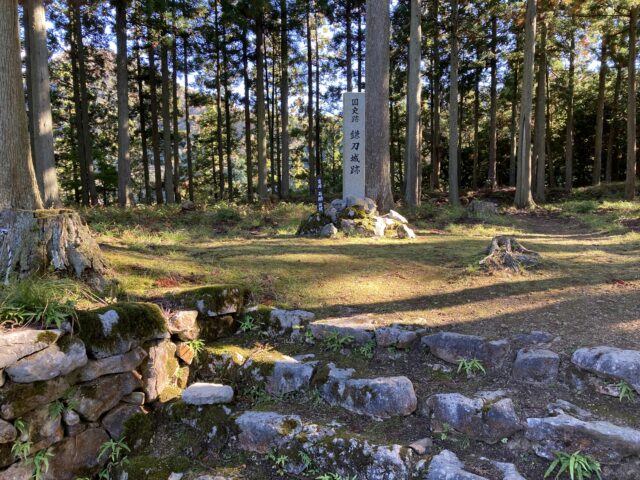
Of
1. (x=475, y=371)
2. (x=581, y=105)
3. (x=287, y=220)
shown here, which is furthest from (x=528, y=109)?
(x=581, y=105)

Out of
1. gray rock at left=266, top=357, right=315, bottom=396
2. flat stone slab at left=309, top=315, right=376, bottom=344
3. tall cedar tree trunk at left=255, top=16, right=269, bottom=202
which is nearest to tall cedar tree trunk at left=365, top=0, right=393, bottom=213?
flat stone slab at left=309, top=315, right=376, bottom=344

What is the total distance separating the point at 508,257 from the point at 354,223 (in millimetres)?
3279

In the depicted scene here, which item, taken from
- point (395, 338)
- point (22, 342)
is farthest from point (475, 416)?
point (22, 342)

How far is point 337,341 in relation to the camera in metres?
3.70

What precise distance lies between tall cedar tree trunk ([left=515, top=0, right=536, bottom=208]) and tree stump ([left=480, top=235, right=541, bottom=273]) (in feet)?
31.6

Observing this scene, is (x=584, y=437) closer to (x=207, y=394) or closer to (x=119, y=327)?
(x=207, y=394)

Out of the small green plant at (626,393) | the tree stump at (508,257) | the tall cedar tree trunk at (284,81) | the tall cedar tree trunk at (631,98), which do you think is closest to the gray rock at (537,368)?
the small green plant at (626,393)

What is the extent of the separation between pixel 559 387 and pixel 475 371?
0.58 m

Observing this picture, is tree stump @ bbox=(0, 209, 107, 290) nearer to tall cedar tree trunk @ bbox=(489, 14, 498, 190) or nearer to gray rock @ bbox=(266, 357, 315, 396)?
gray rock @ bbox=(266, 357, 315, 396)

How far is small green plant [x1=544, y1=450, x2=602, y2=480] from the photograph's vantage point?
2.32m

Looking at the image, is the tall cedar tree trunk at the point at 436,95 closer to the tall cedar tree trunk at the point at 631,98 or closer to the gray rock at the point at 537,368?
the tall cedar tree trunk at the point at 631,98

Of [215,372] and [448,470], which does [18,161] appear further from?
[448,470]

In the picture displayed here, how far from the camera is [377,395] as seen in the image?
3018 mm

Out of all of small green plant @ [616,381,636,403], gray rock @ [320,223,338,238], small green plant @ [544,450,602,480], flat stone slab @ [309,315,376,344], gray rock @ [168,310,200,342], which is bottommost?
small green plant @ [544,450,602,480]
